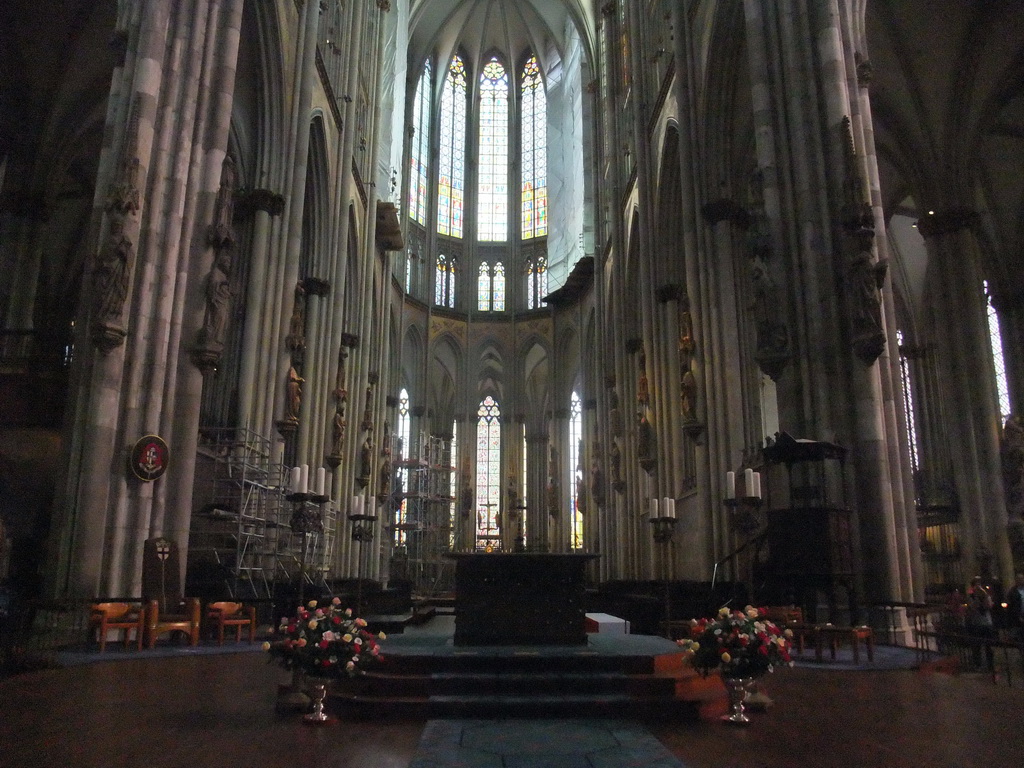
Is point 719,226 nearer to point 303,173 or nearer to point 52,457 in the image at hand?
point 303,173

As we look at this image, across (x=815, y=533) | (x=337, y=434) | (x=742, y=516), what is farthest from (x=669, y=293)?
(x=815, y=533)

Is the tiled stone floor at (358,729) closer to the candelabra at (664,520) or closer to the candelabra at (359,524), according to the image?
the candelabra at (664,520)

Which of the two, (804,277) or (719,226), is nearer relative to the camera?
(804,277)

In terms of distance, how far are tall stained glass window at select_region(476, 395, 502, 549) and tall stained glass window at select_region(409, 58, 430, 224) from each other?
33.9 ft

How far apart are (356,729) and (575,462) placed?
34163 millimetres

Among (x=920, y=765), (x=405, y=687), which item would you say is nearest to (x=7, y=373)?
(x=405, y=687)

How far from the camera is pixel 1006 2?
19.1 metres

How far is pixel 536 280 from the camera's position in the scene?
41469 mm

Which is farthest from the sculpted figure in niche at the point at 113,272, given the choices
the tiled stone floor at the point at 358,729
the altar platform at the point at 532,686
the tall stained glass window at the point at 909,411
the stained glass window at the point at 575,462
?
the stained glass window at the point at 575,462

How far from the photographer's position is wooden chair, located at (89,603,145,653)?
29.8ft

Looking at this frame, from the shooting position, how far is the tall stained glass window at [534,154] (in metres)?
42.2

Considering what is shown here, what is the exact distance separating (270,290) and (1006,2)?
18.0 metres

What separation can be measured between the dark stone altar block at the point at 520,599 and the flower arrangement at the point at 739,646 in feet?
7.82

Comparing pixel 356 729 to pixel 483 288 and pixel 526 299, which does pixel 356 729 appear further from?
pixel 483 288
